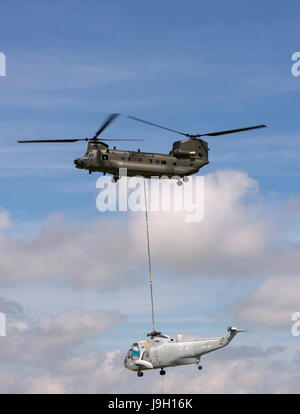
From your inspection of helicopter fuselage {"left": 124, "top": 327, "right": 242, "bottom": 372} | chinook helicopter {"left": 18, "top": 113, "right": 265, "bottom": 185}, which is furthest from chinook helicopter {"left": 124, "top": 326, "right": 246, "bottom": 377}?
chinook helicopter {"left": 18, "top": 113, "right": 265, "bottom": 185}

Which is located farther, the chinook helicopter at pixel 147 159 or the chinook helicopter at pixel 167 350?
the chinook helicopter at pixel 147 159

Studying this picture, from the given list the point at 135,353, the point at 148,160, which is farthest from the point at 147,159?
the point at 135,353

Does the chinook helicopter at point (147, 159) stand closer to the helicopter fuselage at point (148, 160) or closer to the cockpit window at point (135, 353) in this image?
the helicopter fuselage at point (148, 160)

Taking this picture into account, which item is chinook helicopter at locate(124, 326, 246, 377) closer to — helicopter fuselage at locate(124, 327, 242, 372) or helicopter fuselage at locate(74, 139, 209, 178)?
helicopter fuselage at locate(124, 327, 242, 372)

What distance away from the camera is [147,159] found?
94.9 meters

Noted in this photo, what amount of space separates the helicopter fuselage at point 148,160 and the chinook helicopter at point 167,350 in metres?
22.0

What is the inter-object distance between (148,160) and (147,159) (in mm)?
190

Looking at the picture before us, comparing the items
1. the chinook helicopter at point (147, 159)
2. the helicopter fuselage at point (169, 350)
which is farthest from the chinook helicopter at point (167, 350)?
the chinook helicopter at point (147, 159)

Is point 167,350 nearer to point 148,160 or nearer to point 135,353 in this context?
point 135,353

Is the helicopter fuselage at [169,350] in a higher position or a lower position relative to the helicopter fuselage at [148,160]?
lower

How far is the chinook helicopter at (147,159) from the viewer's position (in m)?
92.5

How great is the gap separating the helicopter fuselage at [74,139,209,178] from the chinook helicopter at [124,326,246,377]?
22007mm

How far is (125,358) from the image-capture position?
277 ft
